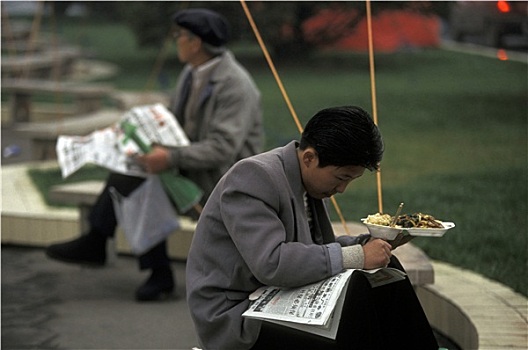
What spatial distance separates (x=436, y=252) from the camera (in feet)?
20.4

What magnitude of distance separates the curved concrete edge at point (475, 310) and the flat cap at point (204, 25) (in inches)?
63.1

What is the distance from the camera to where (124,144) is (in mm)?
5824

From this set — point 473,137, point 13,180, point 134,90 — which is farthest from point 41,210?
point 134,90

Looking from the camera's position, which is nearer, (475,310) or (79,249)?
(475,310)

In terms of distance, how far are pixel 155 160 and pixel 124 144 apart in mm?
185

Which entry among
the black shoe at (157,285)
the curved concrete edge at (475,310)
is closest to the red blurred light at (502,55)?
the curved concrete edge at (475,310)

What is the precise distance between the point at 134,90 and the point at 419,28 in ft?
14.3

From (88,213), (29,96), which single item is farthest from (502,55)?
(88,213)

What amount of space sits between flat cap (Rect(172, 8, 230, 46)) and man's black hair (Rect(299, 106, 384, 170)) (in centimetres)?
263

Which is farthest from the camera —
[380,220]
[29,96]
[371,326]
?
[29,96]

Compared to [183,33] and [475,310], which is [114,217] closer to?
[183,33]

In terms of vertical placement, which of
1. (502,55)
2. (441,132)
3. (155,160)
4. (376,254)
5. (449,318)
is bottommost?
(441,132)

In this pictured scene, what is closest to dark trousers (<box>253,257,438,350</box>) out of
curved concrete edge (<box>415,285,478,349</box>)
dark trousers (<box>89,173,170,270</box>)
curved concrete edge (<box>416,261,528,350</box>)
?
curved concrete edge (<box>416,261,528,350</box>)

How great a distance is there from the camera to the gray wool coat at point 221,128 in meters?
5.80
